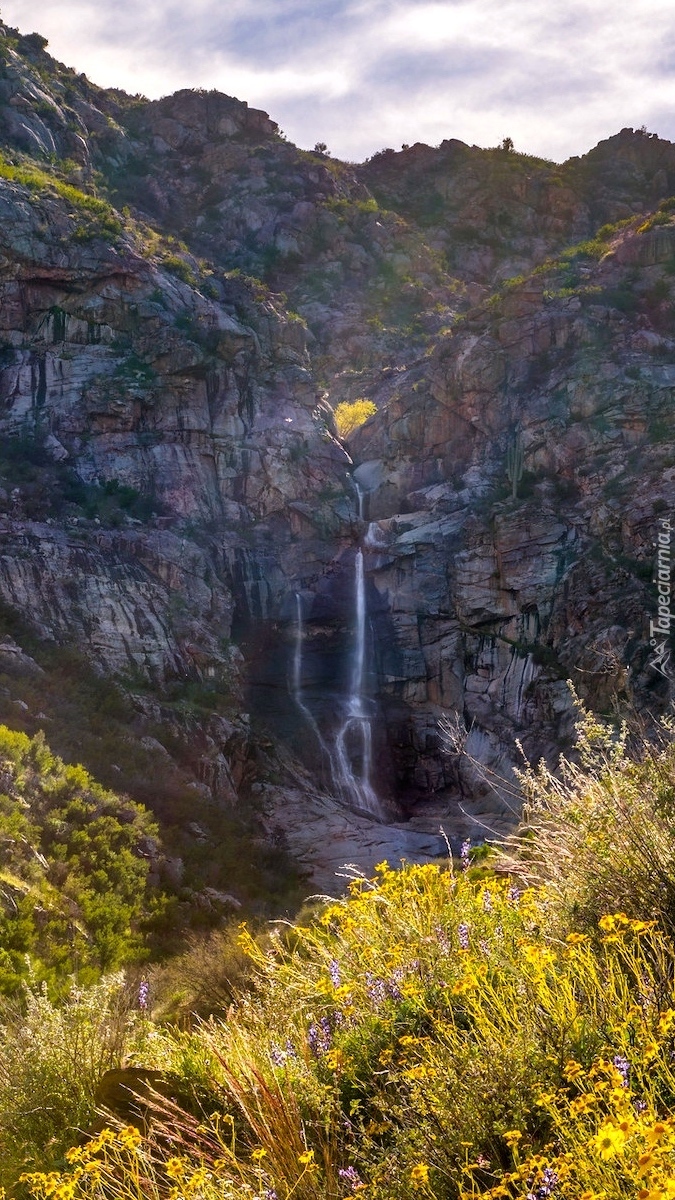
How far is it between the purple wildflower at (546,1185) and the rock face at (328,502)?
17467mm

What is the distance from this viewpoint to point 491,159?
70812 millimetres

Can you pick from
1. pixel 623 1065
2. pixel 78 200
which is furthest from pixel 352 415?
pixel 623 1065

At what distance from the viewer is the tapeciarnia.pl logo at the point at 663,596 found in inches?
1067

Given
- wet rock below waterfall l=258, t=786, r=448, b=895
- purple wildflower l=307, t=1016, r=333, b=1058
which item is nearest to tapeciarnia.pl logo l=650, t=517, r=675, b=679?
wet rock below waterfall l=258, t=786, r=448, b=895

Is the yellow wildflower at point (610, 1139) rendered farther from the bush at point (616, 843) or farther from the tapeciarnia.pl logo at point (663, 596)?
the tapeciarnia.pl logo at point (663, 596)

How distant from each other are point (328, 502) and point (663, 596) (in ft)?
42.4

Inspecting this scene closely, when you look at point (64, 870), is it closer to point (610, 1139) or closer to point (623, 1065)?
point (623, 1065)

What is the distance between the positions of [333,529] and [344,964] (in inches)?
1167

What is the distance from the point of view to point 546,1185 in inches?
112

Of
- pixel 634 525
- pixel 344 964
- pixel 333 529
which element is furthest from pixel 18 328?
pixel 344 964

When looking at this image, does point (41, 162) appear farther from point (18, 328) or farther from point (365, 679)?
point (365, 679)

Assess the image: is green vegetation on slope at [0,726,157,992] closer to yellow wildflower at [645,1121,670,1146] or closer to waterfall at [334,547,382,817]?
yellow wildflower at [645,1121,670,1146]

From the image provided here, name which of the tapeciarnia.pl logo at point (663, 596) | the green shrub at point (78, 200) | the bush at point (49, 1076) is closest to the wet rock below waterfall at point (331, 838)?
the tapeciarnia.pl logo at point (663, 596)

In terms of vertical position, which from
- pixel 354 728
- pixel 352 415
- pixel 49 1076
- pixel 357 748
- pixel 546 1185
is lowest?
pixel 357 748
